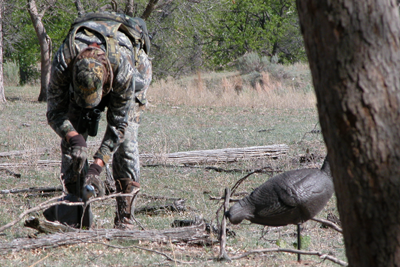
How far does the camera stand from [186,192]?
5918 millimetres

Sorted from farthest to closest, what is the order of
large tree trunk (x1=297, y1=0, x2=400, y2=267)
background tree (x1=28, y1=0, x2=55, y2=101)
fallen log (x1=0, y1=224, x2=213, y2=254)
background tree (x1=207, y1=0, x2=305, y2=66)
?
background tree (x1=207, y1=0, x2=305, y2=66) → background tree (x1=28, y1=0, x2=55, y2=101) → fallen log (x1=0, y1=224, x2=213, y2=254) → large tree trunk (x1=297, y1=0, x2=400, y2=267)

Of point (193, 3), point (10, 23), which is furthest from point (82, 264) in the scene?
point (10, 23)

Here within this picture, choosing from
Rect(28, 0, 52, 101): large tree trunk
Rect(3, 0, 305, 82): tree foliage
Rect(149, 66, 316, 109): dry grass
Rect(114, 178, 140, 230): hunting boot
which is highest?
Rect(3, 0, 305, 82): tree foliage

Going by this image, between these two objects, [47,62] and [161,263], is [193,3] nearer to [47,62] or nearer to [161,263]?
[47,62]

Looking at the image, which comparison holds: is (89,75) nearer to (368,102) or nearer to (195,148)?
(368,102)

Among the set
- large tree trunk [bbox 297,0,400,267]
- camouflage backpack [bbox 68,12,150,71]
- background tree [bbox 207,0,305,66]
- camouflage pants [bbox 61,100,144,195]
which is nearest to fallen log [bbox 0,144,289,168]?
camouflage pants [bbox 61,100,144,195]

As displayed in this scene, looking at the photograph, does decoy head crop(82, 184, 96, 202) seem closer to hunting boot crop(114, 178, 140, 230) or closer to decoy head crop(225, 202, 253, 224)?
hunting boot crop(114, 178, 140, 230)

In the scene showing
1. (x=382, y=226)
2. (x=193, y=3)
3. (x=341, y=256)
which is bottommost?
(x=341, y=256)

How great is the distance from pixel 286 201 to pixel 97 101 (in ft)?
5.41

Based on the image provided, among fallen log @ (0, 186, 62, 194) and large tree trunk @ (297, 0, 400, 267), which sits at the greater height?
large tree trunk @ (297, 0, 400, 267)

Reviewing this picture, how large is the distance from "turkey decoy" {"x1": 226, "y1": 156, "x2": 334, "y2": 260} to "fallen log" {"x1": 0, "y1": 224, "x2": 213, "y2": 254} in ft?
2.12

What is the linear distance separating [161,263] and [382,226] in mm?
1944

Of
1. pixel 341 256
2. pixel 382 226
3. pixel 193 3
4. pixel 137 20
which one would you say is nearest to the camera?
pixel 382 226

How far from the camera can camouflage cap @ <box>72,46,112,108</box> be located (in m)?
3.42
